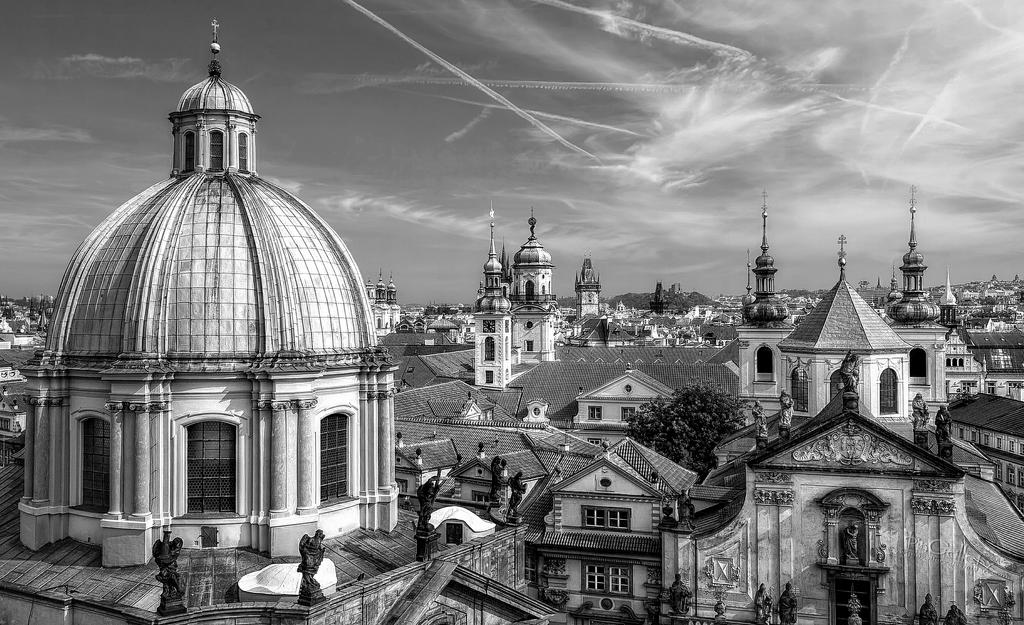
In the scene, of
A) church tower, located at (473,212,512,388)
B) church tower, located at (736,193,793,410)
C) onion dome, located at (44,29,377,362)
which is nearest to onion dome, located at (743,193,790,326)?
church tower, located at (736,193,793,410)

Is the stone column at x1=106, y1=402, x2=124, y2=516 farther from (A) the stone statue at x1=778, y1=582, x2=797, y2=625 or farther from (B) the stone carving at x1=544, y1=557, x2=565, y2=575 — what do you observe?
(A) the stone statue at x1=778, y1=582, x2=797, y2=625

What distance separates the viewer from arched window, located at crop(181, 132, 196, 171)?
28316 mm

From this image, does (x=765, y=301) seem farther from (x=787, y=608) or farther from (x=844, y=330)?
(x=787, y=608)

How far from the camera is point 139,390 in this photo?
75.9 feet

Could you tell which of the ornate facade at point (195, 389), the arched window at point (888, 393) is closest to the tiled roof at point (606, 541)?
the ornate facade at point (195, 389)

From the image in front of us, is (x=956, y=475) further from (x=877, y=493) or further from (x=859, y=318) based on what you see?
(x=859, y=318)

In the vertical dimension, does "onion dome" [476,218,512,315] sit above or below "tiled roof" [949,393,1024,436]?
above

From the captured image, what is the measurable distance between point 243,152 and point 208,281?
6.34 m

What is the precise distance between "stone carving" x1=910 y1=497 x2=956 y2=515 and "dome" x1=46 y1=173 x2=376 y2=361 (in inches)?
951

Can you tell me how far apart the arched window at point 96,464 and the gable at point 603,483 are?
22.2 meters

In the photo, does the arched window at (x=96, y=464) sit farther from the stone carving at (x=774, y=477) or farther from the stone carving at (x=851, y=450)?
the stone carving at (x=851, y=450)

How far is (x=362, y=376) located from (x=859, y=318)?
42104mm

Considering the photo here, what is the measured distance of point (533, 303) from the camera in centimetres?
10719

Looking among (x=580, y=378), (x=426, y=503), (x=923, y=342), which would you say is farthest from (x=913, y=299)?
(x=426, y=503)
